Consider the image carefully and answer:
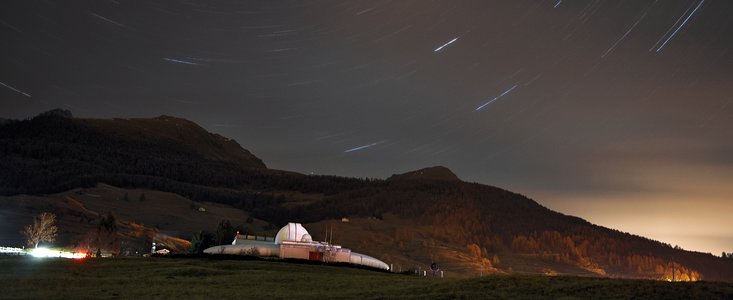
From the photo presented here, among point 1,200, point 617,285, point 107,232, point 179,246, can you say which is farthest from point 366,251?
point 617,285

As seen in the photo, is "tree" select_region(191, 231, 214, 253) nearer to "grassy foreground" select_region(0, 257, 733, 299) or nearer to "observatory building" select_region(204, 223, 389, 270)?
"observatory building" select_region(204, 223, 389, 270)

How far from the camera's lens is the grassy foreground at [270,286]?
36.3m

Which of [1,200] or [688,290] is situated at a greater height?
[1,200]

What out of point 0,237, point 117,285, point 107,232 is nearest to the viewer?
point 117,285

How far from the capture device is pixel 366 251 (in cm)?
18450

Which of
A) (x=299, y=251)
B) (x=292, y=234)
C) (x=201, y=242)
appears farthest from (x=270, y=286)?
(x=201, y=242)

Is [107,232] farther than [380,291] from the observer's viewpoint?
Yes

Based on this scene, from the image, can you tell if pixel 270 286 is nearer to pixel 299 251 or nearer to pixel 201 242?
pixel 299 251

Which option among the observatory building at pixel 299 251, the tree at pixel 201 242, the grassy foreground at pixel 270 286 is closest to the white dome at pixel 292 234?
the observatory building at pixel 299 251

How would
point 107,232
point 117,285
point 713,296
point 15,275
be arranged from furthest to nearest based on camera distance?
1. point 107,232
2. point 15,275
3. point 117,285
4. point 713,296

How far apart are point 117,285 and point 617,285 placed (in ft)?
94.5

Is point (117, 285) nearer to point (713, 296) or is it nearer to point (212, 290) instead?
point (212, 290)

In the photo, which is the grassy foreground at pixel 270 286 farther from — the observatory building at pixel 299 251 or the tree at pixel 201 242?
the tree at pixel 201 242

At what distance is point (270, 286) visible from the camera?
4650 centimetres
